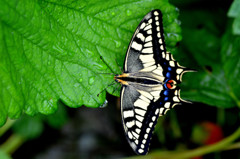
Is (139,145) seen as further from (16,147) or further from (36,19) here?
(16,147)

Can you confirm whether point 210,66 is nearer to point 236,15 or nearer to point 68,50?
point 236,15

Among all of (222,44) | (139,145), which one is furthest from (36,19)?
(222,44)

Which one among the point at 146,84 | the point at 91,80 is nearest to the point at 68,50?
the point at 91,80

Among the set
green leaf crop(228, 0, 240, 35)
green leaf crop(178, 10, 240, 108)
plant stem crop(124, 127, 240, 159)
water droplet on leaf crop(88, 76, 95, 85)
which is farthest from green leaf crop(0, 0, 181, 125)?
plant stem crop(124, 127, 240, 159)

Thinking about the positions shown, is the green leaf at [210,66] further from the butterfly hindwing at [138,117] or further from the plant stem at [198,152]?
the butterfly hindwing at [138,117]

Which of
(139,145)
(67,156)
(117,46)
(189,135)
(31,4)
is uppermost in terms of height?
(31,4)
